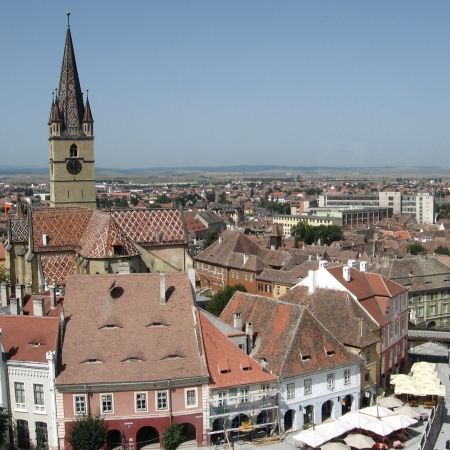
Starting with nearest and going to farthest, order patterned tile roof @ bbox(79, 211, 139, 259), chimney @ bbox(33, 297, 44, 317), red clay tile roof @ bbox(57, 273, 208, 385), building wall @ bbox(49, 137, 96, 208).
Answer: red clay tile roof @ bbox(57, 273, 208, 385) < chimney @ bbox(33, 297, 44, 317) < patterned tile roof @ bbox(79, 211, 139, 259) < building wall @ bbox(49, 137, 96, 208)

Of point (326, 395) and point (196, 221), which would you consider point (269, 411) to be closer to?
point (326, 395)

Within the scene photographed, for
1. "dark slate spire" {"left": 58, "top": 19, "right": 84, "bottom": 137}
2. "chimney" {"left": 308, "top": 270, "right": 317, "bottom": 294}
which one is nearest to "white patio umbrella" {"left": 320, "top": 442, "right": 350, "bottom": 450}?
"chimney" {"left": 308, "top": 270, "right": 317, "bottom": 294}

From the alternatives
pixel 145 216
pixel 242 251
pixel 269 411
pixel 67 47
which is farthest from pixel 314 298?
pixel 242 251

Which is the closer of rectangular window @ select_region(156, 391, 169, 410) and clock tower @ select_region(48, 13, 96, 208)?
rectangular window @ select_region(156, 391, 169, 410)

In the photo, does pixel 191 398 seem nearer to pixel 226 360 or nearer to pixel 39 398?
pixel 226 360

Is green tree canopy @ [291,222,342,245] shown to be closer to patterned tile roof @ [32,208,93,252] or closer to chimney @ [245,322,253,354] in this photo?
patterned tile roof @ [32,208,93,252]

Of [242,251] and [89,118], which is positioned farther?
[242,251]
